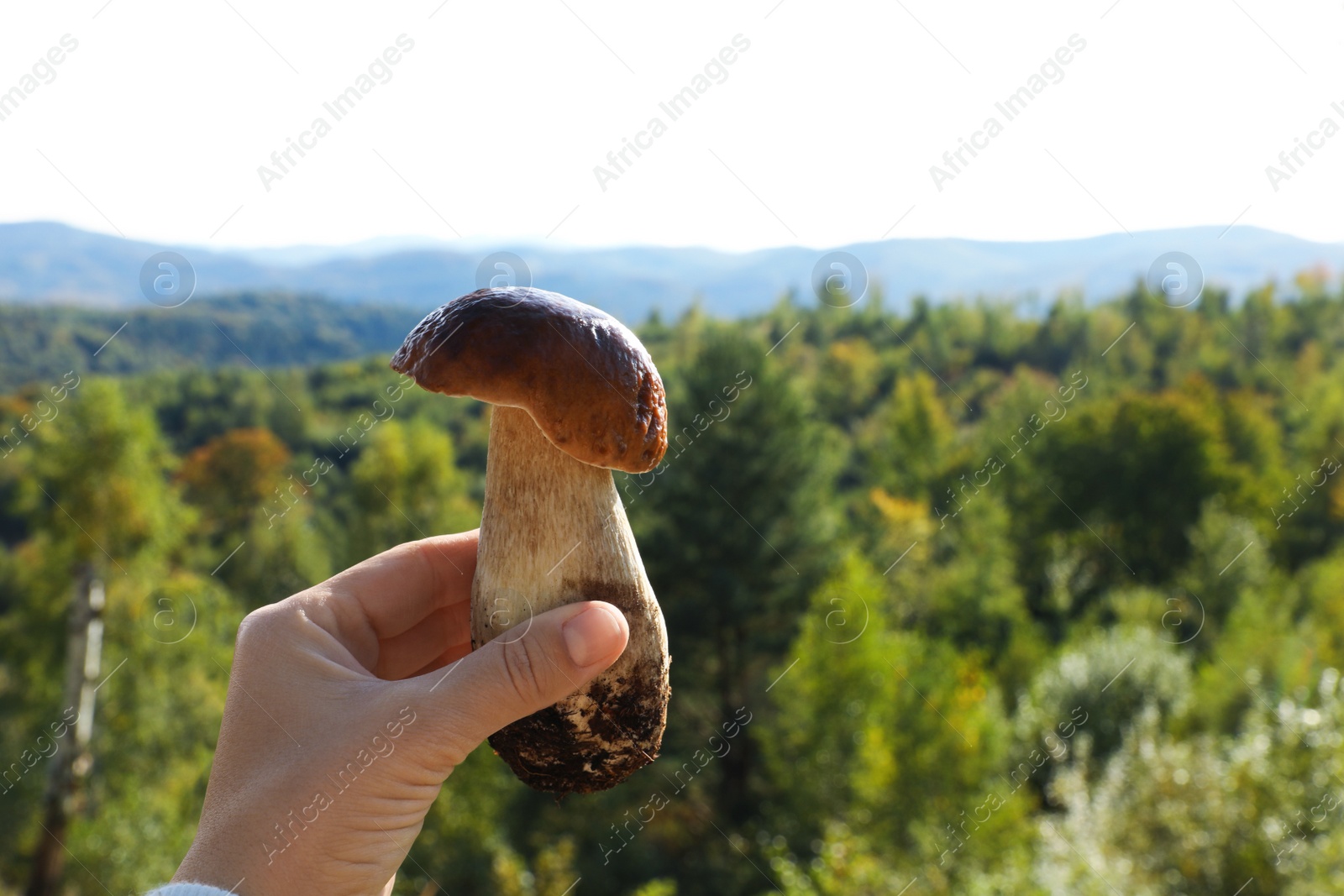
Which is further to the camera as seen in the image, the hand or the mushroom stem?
the mushroom stem

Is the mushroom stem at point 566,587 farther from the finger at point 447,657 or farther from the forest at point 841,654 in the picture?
the forest at point 841,654

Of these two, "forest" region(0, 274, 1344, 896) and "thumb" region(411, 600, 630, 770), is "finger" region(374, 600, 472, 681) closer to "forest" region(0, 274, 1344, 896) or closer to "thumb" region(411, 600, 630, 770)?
"thumb" region(411, 600, 630, 770)

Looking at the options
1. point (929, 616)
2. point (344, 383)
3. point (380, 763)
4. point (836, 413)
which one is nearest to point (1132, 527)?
point (929, 616)

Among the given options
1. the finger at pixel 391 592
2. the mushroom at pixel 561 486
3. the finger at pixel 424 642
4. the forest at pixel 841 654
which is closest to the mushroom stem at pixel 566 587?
the mushroom at pixel 561 486

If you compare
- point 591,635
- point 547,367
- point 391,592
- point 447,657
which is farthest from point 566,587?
point 447,657

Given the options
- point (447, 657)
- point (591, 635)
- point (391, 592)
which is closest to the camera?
point (591, 635)

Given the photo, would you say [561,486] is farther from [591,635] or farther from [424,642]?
[424,642]

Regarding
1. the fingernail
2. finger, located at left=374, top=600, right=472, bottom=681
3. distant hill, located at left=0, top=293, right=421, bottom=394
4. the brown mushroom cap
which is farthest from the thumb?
distant hill, located at left=0, top=293, right=421, bottom=394

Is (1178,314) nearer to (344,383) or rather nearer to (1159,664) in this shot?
(1159,664)
